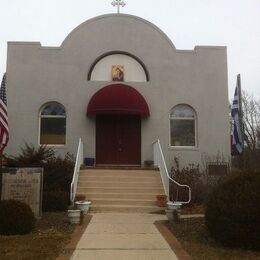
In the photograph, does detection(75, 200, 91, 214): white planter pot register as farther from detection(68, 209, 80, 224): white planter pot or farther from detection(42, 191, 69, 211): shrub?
detection(68, 209, 80, 224): white planter pot

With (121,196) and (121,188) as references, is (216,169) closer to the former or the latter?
(121,188)

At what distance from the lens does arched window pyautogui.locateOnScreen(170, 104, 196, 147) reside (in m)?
22.6

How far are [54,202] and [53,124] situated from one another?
6.80 metres

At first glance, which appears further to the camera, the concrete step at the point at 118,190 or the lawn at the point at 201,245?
the concrete step at the point at 118,190

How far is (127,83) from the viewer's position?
22469 mm

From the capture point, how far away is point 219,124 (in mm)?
22531

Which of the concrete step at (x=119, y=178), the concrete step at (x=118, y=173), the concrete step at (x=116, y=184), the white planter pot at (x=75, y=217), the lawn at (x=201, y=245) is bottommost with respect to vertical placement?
the lawn at (x=201, y=245)

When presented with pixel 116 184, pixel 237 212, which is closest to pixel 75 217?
pixel 237 212

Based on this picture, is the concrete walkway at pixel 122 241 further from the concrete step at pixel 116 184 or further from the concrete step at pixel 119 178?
the concrete step at pixel 119 178

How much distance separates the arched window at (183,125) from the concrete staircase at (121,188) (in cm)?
329

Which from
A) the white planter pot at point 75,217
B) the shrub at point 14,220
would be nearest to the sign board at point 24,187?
the white planter pot at point 75,217

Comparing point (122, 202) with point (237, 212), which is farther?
point (122, 202)

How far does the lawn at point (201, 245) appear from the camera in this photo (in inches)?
352

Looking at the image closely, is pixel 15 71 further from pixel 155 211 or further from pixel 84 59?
pixel 155 211
